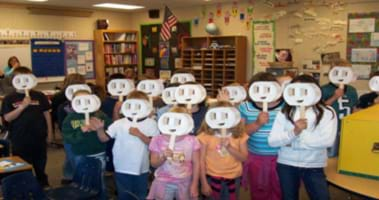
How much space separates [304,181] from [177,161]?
2.48 ft

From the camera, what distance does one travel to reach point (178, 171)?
244cm

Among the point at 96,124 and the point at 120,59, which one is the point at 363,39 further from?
the point at 120,59

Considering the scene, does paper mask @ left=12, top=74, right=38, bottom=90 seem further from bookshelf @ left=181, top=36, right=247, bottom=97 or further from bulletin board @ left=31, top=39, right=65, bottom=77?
bulletin board @ left=31, top=39, right=65, bottom=77

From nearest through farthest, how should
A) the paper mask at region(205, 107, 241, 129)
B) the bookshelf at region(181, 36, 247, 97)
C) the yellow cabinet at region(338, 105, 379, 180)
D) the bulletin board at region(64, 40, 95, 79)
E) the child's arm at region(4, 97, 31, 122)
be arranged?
the yellow cabinet at region(338, 105, 379, 180) → the paper mask at region(205, 107, 241, 129) → the child's arm at region(4, 97, 31, 122) → the bookshelf at region(181, 36, 247, 97) → the bulletin board at region(64, 40, 95, 79)

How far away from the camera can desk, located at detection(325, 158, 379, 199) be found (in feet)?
6.59

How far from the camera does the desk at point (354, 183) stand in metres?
2.01

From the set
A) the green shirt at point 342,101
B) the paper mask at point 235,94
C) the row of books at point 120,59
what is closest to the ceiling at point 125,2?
the row of books at point 120,59

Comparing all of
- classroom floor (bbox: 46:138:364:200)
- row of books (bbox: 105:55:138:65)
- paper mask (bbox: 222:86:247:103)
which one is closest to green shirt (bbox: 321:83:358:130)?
classroom floor (bbox: 46:138:364:200)

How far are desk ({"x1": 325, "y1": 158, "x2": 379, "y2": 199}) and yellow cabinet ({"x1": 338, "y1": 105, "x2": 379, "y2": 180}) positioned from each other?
0.04 m

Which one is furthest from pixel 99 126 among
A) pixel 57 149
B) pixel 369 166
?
pixel 57 149

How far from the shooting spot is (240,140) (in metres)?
2.50

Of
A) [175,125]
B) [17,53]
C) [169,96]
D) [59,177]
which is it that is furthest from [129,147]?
[17,53]

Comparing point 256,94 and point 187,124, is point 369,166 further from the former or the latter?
point 187,124

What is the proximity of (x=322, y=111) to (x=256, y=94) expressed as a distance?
1.32 ft
